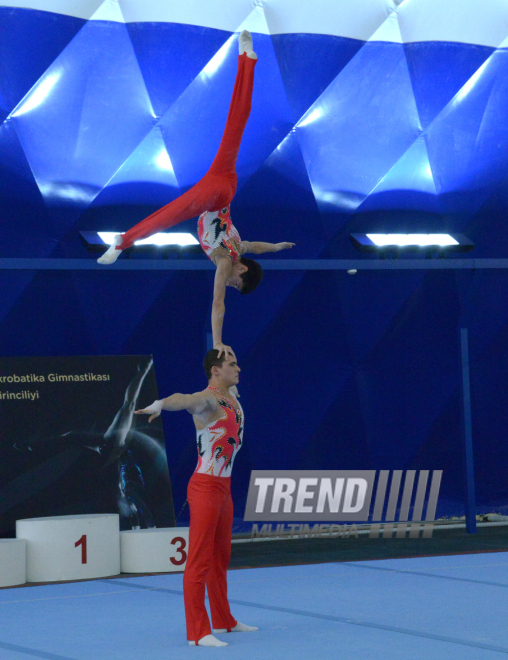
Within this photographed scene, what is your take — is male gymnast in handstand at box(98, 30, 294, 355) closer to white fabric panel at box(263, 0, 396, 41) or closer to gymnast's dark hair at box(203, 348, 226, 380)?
gymnast's dark hair at box(203, 348, 226, 380)

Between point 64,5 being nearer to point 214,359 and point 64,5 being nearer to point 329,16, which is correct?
point 329,16

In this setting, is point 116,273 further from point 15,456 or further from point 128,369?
point 15,456

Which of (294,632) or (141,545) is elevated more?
(141,545)

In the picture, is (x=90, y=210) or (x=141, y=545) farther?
(x=90, y=210)

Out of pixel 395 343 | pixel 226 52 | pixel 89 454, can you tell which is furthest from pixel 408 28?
pixel 89 454

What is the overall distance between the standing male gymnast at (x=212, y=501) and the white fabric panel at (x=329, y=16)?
7.31 metres

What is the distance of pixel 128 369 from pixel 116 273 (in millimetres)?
1693

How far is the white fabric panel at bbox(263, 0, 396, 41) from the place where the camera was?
39.7 ft

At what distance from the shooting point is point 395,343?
42.2ft

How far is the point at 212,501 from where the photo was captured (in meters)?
5.92

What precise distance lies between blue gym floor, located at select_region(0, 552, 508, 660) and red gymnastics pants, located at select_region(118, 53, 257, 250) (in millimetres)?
2673

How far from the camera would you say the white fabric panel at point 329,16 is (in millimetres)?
12102

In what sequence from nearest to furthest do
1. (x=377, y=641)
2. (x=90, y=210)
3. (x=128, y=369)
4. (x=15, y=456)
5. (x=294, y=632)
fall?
1. (x=377, y=641)
2. (x=294, y=632)
3. (x=15, y=456)
4. (x=128, y=369)
5. (x=90, y=210)

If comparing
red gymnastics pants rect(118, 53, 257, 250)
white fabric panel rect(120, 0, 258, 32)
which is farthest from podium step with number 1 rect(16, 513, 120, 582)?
white fabric panel rect(120, 0, 258, 32)
